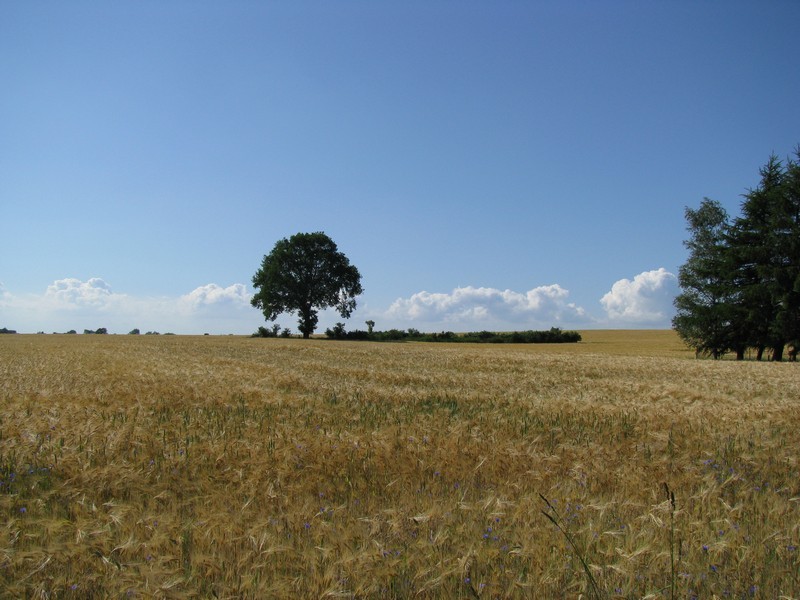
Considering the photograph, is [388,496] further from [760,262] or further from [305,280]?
[305,280]

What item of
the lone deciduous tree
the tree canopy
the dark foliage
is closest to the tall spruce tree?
the tree canopy

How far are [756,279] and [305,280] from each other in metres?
47.4

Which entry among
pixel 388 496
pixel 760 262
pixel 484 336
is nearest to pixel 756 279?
pixel 760 262

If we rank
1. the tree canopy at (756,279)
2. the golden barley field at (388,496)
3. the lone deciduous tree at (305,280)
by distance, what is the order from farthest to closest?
the lone deciduous tree at (305,280)
the tree canopy at (756,279)
the golden barley field at (388,496)

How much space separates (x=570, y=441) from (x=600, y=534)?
10.7ft

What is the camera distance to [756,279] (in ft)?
121

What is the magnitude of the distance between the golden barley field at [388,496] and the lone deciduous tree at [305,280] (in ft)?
179

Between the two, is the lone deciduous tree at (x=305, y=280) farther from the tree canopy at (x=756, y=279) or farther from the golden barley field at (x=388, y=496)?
the golden barley field at (x=388, y=496)

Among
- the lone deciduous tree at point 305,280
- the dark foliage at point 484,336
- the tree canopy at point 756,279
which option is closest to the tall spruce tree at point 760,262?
the tree canopy at point 756,279

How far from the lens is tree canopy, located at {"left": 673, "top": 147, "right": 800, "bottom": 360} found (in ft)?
111

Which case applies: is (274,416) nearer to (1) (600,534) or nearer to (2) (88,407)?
(2) (88,407)

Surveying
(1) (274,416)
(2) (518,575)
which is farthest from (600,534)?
(1) (274,416)

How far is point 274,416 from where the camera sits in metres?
8.02

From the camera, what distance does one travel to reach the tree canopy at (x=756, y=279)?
1335 inches
